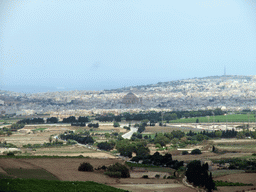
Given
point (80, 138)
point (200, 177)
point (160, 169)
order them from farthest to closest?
1. point (80, 138)
2. point (160, 169)
3. point (200, 177)

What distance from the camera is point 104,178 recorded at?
25.9 m

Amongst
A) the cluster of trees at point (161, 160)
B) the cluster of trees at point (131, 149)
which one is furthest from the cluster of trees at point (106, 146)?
the cluster of trees at point (161, 160)

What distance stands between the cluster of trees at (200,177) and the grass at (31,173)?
757 centimetres

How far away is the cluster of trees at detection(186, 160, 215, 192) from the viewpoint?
2314 cm

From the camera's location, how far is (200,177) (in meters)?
24.5

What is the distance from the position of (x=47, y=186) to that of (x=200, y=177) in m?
Result: 8.49

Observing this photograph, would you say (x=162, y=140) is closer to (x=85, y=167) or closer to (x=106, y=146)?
(x=106, y=146)

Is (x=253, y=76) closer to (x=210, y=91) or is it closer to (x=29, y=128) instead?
(x=210, y=91)

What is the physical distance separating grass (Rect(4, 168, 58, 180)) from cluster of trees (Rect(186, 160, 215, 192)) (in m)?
7.57

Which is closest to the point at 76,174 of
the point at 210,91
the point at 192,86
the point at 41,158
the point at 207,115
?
the point at 41,158

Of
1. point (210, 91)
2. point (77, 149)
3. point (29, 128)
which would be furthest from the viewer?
point (210, 91)

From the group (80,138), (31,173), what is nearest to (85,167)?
(31,173)

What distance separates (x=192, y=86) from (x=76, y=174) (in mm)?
130291

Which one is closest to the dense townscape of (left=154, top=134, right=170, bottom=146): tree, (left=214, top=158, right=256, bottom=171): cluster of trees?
(left=154, top=134, right=170, bottom=146): tree
